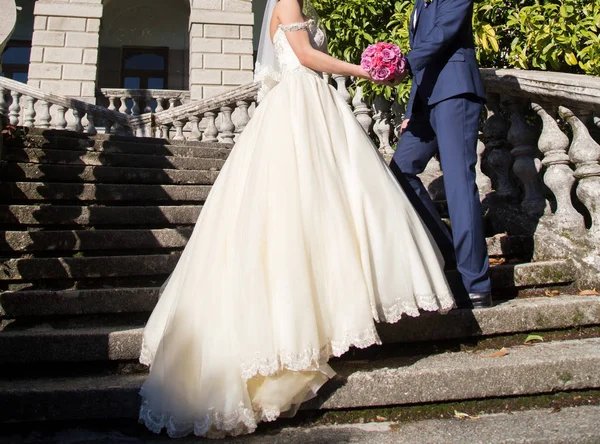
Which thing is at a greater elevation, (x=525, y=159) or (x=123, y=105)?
(x=123, y=105)

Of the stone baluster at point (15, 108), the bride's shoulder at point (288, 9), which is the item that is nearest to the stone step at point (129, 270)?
the bride's shoulder at point (288, 9)

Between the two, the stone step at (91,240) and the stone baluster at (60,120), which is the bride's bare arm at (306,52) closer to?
the stone step at (91,240)

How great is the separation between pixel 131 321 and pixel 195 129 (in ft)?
16.7

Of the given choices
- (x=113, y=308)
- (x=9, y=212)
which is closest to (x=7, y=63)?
(x=9, y=212)

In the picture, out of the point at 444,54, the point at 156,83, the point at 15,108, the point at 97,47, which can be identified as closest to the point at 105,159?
the point at 444,54

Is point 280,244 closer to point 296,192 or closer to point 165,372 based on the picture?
point 296,192

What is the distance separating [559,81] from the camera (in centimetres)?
310

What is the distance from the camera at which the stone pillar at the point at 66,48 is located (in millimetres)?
11508

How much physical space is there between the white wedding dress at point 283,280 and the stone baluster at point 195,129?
5.27m

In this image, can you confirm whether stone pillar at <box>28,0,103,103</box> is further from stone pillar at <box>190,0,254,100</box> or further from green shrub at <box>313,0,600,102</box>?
green shrub at <box>313,0,600,102</box>

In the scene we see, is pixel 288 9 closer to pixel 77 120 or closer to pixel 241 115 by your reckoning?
pixel 241 115

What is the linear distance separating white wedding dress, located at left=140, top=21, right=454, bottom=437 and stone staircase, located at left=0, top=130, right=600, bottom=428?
11.9 inches

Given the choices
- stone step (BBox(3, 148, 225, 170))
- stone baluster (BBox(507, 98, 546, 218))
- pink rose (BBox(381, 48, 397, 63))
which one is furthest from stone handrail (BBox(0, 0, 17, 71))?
stone baluster (BBox(507, 98, 546, 218))

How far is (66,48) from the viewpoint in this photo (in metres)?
11.7
